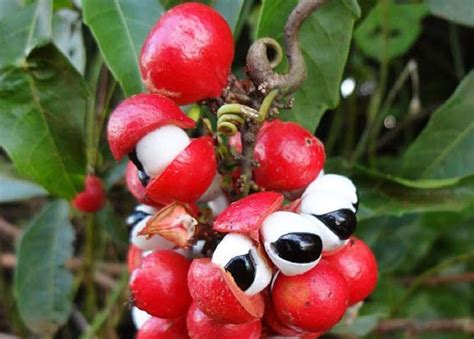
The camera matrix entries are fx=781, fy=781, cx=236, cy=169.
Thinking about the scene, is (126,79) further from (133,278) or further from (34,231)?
(34,231)

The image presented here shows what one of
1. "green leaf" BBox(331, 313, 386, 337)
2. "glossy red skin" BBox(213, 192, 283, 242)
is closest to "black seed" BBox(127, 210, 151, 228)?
"glossy red skin" BBox(213, 192, 283, 242)

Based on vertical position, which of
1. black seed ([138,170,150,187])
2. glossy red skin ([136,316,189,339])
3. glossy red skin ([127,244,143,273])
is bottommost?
glossy red skin ([127,244,143,273])

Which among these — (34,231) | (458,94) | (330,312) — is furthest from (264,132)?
(34,231)

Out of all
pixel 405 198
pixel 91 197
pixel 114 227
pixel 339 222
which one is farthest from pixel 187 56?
pixel 114 227

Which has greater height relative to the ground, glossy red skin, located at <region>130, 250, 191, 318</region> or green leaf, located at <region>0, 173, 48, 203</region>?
glossy red skin, located at <region>130, 250, 191, 318</region>

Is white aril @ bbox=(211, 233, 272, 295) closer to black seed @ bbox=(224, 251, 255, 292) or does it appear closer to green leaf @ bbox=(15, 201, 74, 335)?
black seed @ bbox=(224, 251, 255, 292)
